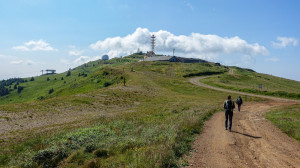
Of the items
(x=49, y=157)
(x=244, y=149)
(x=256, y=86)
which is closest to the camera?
(x=49, y=157)

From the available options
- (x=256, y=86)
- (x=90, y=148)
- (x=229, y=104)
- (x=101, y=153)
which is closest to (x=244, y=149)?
(x=229, y=104)

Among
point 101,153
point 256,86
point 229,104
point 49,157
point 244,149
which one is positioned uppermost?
point 256,86

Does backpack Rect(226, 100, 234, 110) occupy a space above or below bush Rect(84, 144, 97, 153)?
→ above

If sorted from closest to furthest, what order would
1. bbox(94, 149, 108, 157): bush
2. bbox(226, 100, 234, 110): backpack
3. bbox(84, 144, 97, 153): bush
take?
bbox(94, 149, 108, 157): bush → bbox(84, 144, 97, 153): bush → bbox(226, 100, 234, 110): backpack

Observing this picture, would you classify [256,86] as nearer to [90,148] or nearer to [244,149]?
[244,149]

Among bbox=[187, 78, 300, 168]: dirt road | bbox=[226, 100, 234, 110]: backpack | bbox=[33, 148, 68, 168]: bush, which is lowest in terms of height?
bbox=[33, 148, 68, 168]: bush

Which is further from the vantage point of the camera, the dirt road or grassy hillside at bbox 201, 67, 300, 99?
grassy hillside at bbox 201, 67, 300, 99

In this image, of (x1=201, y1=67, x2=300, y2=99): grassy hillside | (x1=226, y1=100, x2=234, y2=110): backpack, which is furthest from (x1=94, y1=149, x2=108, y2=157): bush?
(x1=201, y1=67, x2=300, y2=99): grassy hillside

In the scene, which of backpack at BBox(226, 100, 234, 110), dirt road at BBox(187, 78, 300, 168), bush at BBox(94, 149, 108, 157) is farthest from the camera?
backpack at BBox(226, 100, 234, 110)

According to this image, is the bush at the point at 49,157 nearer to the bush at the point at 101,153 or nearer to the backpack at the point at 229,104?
the bush at the point at 101,153

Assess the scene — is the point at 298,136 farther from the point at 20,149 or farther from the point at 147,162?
the point at 20,149

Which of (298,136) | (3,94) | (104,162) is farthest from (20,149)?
(3,94)

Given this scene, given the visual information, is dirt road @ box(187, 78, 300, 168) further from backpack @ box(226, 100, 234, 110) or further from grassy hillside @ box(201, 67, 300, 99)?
grassy hillside @ box(201, 67, 300, 99)

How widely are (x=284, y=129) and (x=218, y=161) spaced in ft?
30.3
